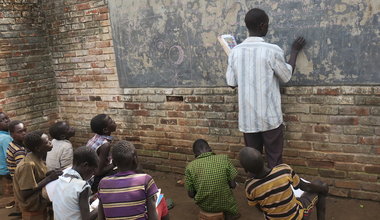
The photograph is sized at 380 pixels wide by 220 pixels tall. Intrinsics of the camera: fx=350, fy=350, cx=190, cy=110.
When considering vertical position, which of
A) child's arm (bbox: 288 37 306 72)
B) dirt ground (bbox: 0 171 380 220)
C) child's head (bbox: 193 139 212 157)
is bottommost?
dirt ground (bbox: 0 171 380 220)

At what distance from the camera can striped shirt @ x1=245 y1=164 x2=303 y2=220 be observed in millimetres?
2494

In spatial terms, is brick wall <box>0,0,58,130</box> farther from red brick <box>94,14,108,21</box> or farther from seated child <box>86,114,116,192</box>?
seated child <box>86,114,116,192</box>

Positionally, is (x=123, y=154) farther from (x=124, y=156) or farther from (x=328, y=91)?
(x=328, y=91)

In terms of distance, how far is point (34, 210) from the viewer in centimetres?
325

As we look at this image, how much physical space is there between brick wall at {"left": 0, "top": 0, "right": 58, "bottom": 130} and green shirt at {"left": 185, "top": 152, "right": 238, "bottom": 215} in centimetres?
342

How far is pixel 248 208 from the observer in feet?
12.4

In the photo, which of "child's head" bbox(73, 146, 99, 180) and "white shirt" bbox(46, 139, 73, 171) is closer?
"child's head" bbox(73, 146, 99, 180)

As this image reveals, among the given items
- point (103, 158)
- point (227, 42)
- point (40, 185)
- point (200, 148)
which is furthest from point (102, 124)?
point (227, 42)

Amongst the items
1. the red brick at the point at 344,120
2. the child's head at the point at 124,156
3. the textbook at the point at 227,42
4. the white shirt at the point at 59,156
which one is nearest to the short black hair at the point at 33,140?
the white shirt at the point at 59,156

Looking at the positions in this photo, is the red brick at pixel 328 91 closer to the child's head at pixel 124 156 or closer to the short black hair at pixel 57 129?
the child's head at pixel 124 156

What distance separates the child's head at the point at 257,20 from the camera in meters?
3.11

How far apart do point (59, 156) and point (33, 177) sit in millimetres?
489

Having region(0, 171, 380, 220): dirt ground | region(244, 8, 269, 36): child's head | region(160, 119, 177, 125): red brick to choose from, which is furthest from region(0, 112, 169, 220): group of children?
region(244, 8, 269, 36): child's head

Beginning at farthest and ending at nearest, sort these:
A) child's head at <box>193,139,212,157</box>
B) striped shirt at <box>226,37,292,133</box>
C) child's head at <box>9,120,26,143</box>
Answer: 1. child's head at <box>9,120,26,143</box>
2. child's head at <box>193,139,212,157</box>
3. striped shirt at <box>226,37,292,133</box>
